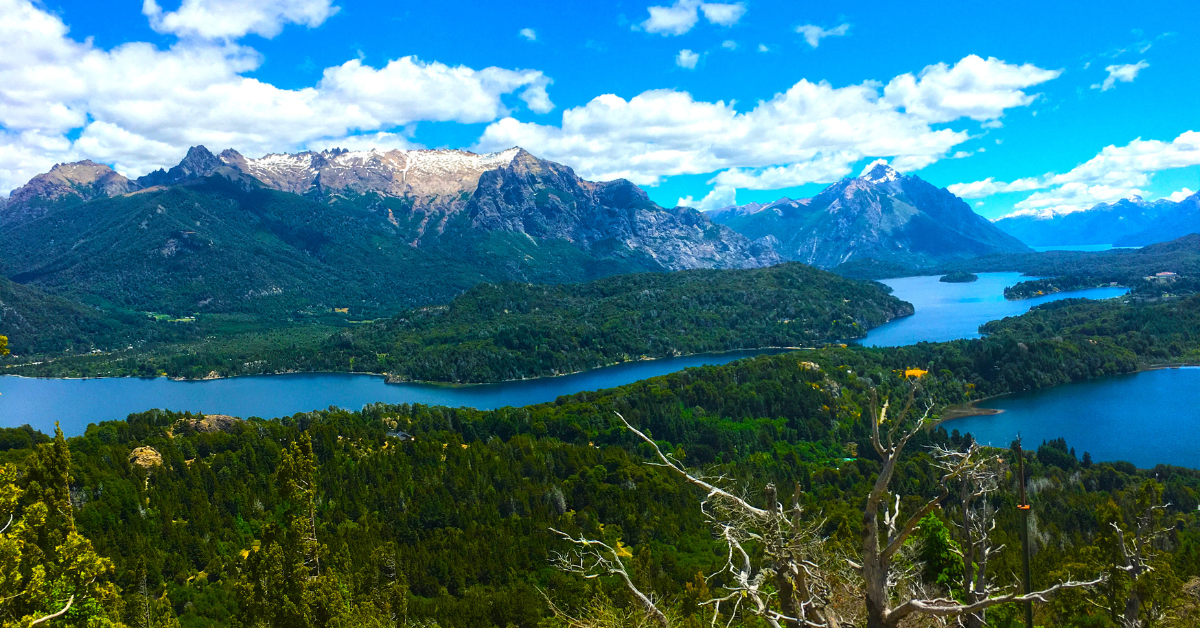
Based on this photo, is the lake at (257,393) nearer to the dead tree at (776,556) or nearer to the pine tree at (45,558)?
the pine tree at (45,558)

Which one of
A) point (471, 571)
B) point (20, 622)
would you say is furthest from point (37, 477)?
point (471, 571)

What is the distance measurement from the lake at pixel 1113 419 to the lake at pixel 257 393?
73.7 m

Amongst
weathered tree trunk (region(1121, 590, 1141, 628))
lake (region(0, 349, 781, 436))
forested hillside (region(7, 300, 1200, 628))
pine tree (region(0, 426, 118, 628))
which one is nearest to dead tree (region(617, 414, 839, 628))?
forested hillside (region(7, 300, 1200, 628))

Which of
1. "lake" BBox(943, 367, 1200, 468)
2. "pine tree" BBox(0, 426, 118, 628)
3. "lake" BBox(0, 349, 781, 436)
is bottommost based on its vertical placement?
"lake" BBox(0, 349, 781, 436)

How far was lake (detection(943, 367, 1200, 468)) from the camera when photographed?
289ft

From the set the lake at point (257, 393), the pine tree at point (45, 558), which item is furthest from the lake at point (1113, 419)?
the pine tree at point (45, 558)

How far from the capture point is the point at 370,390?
152 metres

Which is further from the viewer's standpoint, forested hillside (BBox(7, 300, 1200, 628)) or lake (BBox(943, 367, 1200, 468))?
lake (BBox(943, 367, 1200, 468))

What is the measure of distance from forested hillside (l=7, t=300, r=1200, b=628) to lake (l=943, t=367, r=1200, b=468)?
7.97 meters

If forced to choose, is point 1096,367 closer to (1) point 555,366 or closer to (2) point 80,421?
(1) point 555,366

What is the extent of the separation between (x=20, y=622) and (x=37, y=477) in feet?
34.1

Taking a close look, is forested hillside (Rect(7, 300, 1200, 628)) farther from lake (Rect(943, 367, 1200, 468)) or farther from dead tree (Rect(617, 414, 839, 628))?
lake (Rect(943, 367, 1200, 468))

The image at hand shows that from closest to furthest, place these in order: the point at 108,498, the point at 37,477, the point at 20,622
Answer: the point at 20,622 → the point at 37,477 → the point at 108,498

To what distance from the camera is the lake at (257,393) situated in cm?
13275
